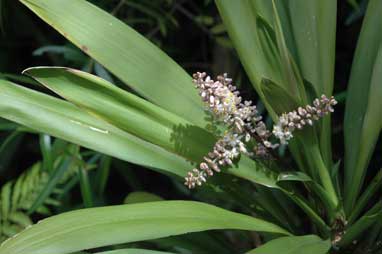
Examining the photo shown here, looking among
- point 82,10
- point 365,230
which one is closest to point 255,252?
point 365,230

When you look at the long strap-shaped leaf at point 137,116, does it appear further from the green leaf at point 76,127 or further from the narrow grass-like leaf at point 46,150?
the narrow grass-like leaf at point 46,150

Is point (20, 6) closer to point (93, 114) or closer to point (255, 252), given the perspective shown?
point (93, 114)

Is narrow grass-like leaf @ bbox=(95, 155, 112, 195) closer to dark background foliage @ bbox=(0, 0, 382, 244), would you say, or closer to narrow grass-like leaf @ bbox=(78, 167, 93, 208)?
narrow grass-like leaf @ bbox=(78, 167, 93, 208)

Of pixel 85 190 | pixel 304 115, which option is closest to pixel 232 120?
pixel 304 115

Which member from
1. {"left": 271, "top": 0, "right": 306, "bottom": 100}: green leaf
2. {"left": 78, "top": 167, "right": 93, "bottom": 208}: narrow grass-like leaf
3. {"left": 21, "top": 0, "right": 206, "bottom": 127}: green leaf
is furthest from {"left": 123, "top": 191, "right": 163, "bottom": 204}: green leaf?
{"left": 271, "top": 0, "right": 306, "bottom": 100}: green leaf

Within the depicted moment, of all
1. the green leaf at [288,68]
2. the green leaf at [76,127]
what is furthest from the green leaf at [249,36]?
the green leaf at [76,127]

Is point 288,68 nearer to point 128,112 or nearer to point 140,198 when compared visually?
point 128,112
